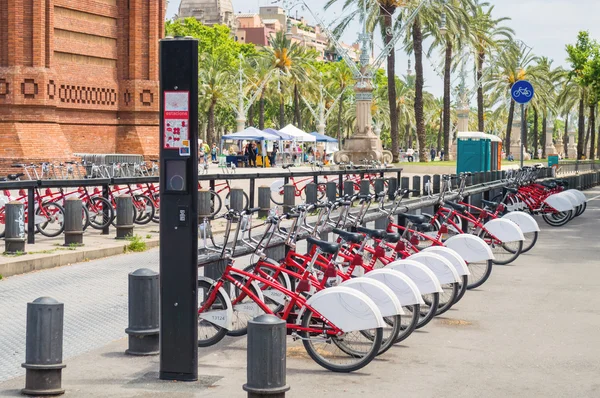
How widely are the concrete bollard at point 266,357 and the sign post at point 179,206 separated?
932 mm

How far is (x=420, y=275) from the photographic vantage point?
31.2 feet

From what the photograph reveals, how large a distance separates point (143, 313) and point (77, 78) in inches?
1267

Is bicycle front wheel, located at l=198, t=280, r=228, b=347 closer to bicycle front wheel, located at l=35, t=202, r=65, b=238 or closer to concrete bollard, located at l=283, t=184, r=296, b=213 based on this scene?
bicycle front wheel, located at l=35, t=202, r=65, b=238

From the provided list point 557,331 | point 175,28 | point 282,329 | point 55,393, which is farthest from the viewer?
point 175,28

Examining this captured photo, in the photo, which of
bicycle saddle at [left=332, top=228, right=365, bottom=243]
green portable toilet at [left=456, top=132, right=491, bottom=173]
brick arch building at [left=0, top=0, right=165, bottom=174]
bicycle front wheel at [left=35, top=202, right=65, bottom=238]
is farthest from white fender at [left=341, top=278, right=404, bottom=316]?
brick arch building at [left=0, top=0, right=165, bottom=174]

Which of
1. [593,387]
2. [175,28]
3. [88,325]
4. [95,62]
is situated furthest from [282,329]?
[175,28]

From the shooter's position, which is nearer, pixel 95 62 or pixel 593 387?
pixel 593 387

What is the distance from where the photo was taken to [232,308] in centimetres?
867

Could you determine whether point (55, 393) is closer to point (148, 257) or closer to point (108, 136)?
point (148, 257)

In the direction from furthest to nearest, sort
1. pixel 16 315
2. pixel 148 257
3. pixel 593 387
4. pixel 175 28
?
pixel 175 28 → pixel 148 257 → pixel 16 315 → pixel 593 387

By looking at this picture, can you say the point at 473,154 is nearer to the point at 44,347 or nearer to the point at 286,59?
the point at 44,347

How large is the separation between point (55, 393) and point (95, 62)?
3444cm

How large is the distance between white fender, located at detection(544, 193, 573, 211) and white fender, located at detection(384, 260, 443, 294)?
12.3 meters

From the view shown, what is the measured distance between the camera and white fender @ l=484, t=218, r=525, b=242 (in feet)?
45.5
